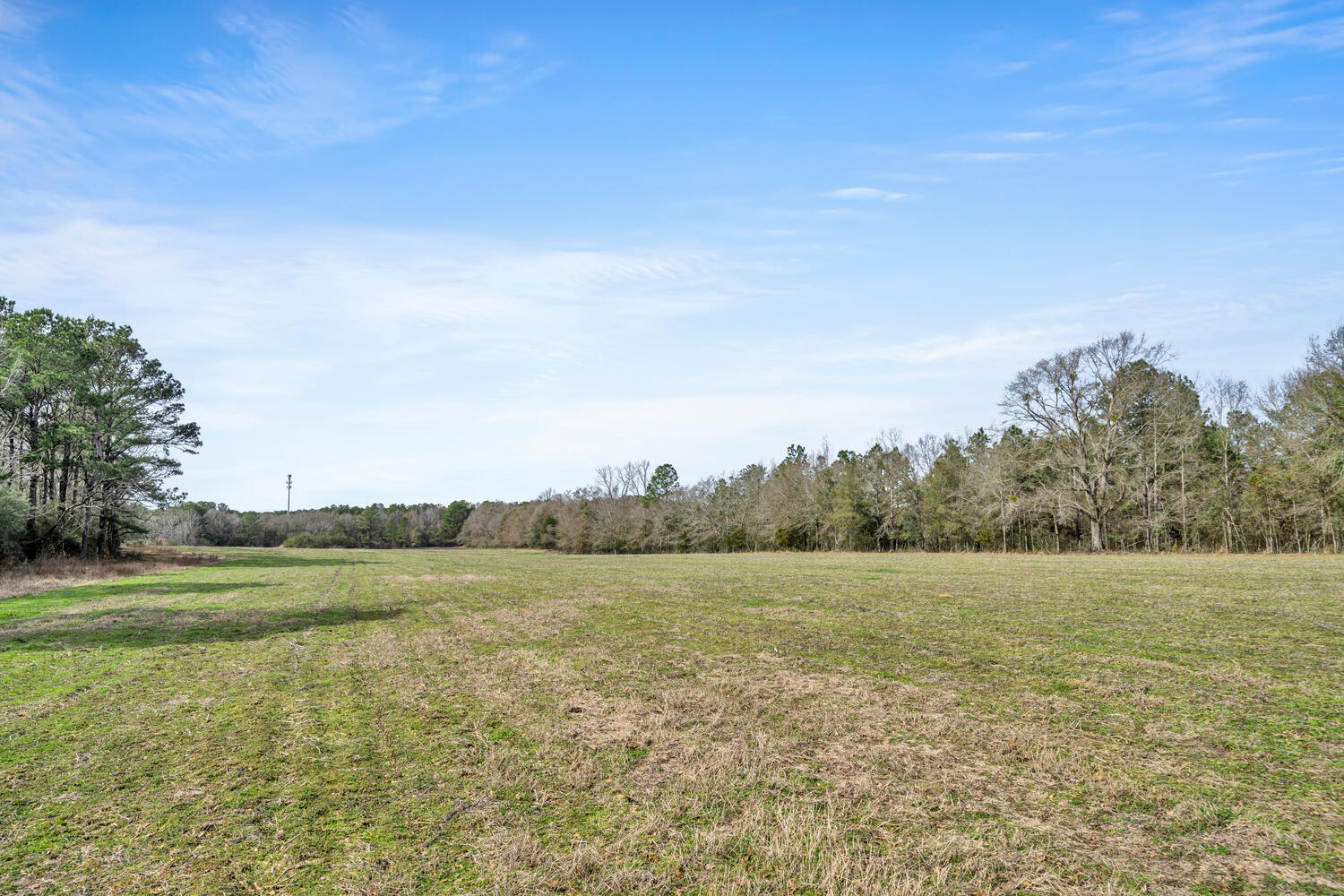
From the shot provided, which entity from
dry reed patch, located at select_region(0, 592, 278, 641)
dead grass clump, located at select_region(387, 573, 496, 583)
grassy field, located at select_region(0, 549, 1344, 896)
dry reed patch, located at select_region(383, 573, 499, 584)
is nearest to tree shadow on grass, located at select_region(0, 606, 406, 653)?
dry reed patch, located at select_region(0, 592, 278, 641)

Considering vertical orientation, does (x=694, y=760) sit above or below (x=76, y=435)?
below

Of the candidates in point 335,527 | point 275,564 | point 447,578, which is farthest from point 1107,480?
point 335,527

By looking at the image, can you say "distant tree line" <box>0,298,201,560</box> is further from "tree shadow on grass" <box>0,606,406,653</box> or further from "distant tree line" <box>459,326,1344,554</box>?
"distant tree line" <box>459,326,1344,554</box>

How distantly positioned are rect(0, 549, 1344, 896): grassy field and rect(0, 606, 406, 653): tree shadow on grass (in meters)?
0.36

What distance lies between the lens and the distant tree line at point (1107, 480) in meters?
39.4

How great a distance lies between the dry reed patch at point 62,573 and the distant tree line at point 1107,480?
54.6 meters

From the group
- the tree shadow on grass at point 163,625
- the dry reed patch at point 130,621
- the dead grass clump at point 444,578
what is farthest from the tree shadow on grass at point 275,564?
the tree shadow on grass at point 163,625

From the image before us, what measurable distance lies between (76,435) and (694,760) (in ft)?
140

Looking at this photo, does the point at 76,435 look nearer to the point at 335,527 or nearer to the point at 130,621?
the point at 130,621

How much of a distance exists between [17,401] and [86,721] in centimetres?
3834

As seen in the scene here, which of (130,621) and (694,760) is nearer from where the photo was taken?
(694,760)

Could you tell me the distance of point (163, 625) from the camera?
50.4 feet

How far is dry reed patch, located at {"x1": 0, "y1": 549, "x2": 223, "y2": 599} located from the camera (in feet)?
82.5

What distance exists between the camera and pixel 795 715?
7.23 metres
